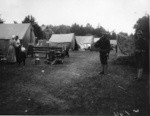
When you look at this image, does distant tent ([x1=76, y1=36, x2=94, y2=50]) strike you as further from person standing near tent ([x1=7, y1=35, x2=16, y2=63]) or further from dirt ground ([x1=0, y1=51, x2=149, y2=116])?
dirt ground ([x1=0, y1=51, x2=149, y2=116])

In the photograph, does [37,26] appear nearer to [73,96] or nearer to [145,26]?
[145,26]

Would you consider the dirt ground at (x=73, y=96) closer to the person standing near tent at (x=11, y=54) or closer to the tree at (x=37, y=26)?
the person standing near tent at (x=11, y=54)

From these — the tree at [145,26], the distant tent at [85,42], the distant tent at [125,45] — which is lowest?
the distant tent at [85,42]

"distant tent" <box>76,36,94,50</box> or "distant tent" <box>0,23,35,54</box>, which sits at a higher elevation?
"distant tent" <box>0,23,35,54</box>

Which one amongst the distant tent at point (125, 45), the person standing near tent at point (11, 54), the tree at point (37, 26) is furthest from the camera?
the tree at point (37, 26)

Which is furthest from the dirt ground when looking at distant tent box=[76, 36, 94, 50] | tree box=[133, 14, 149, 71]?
distant tent box=[76, 36, 94, 50]

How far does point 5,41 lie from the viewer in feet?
58.9

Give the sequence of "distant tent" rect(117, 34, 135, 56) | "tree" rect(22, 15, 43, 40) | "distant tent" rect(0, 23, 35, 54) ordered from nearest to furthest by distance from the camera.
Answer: "distant tent" rect(117, 34, 135, 56)
"distant tent" rect(0, 23, 35, 54)
"tree" rect(22, 15, 43, 40)

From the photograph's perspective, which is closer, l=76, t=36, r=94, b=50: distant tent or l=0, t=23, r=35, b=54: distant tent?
l=0, t=23, r=35, b=54: distant tent

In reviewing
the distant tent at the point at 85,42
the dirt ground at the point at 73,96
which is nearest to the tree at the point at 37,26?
the distant tent at the point at 85,42

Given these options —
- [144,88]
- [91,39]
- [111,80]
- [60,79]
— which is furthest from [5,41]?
[91,39]

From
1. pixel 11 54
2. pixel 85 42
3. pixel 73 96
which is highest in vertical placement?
pixel 11 54

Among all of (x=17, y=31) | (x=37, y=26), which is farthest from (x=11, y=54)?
(x=37, y=26)

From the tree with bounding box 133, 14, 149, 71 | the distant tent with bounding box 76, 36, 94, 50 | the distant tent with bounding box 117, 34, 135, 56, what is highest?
the tree with bounding box 133, 14, 149, 71
